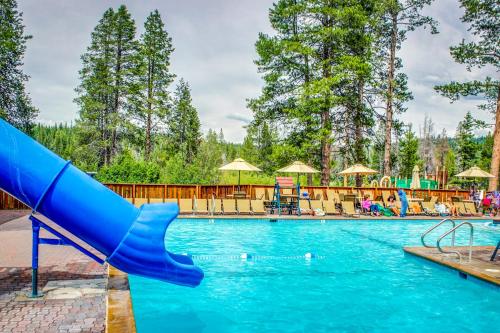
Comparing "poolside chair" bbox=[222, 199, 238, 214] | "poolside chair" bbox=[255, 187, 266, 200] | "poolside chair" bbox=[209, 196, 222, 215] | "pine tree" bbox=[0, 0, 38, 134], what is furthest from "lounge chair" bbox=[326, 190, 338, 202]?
"pine tree" bbox=[0, 0, 38, 134]

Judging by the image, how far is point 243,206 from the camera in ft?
58.6

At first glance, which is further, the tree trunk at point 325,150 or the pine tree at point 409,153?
the pine tree at point 409,153

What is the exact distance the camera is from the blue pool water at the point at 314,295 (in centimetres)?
634

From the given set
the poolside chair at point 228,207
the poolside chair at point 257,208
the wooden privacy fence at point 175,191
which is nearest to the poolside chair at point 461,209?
the wooden privacy fence at point 175,191

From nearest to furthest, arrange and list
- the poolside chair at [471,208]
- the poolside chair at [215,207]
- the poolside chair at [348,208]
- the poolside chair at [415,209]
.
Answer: the poolside chair at [215,207] → the poolside chair at [348,208] → the poolside chair at [415,209] → the poolside chair at [471,208]

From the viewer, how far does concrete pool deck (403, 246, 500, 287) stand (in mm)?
7647

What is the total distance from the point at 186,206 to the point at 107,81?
18369mm

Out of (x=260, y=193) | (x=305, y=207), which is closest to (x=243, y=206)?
(x=260, y=193)

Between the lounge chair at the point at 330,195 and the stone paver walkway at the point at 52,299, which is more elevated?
the lounge chair at the point at 330,195

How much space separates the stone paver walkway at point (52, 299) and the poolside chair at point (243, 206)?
960 cm

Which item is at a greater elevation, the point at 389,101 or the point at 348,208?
the point at 389,101

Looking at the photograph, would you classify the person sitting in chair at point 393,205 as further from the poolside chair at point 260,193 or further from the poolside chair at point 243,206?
the poolside chair at point 243,206

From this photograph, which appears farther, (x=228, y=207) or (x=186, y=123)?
(x=186, y=123)

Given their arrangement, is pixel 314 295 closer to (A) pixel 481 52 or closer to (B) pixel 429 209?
(B) pixel 429 209
